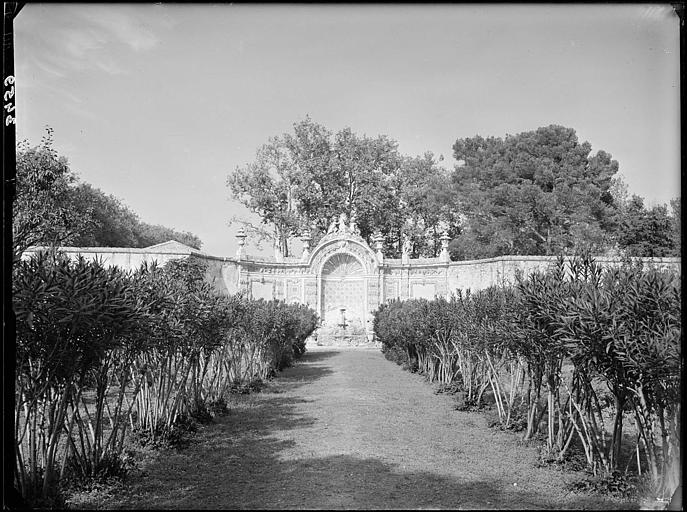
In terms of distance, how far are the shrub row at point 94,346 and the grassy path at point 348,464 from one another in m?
0.63

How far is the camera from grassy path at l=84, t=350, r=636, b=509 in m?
6.33

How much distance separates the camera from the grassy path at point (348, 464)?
6.33 meters

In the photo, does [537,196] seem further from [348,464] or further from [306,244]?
[348,464]

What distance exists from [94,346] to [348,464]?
11.3 ft

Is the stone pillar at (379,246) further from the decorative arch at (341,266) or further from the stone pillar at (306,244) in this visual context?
the stone pillar at (306,244)

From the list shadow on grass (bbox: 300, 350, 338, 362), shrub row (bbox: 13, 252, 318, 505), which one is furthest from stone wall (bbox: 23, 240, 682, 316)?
shrub row (bbox: 13, 252, 318, 505)

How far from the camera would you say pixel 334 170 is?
123 feet

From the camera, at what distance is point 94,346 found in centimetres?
584

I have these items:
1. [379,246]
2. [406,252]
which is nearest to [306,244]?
[379,246]

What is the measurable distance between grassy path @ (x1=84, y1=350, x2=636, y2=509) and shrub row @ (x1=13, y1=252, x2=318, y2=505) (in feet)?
2.06

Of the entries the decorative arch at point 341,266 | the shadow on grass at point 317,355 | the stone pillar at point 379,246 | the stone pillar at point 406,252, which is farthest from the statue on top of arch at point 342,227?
the shadow on grass at point 317,355

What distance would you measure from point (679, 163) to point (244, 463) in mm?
6058

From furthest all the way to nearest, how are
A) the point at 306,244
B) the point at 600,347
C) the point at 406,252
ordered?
1. the point at 306,244
2. the point at 406,252
3. the point at 600,347

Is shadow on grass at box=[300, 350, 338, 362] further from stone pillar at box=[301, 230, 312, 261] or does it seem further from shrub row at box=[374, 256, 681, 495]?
shrub row at box=[374, 256, 681, 495]
